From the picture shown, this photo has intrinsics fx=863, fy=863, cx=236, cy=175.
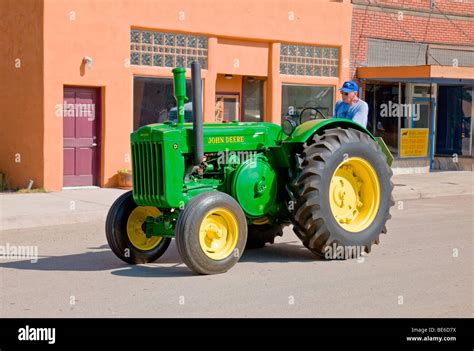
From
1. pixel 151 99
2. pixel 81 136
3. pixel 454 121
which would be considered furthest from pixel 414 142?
pixel 81 136

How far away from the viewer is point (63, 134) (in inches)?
679

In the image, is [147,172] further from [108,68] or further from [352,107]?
[108,68]

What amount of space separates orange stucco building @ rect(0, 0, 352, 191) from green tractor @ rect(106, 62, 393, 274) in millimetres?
7871

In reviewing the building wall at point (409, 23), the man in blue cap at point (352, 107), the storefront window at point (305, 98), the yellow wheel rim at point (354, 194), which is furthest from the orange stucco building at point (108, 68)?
the yellow wheel rim at point (354, 194)

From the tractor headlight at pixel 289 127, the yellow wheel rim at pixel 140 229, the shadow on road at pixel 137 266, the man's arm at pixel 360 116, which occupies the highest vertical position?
the man's arm at pixel 360 116

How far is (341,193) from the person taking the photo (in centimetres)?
998

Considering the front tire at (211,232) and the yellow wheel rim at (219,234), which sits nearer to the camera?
the front tire at (211,232)

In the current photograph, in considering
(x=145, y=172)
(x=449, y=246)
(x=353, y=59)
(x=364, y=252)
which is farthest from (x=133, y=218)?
(x=353, y=59)

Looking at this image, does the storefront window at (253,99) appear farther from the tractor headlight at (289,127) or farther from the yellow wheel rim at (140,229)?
the yellow wheel rim at (140,229)

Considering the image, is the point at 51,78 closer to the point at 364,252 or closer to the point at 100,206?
the point at 100,206

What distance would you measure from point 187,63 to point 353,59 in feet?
16.6

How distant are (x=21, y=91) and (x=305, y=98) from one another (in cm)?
724

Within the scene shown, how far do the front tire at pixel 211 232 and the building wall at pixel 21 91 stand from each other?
8.77 m

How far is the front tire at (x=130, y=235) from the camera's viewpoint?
30.7 ft
